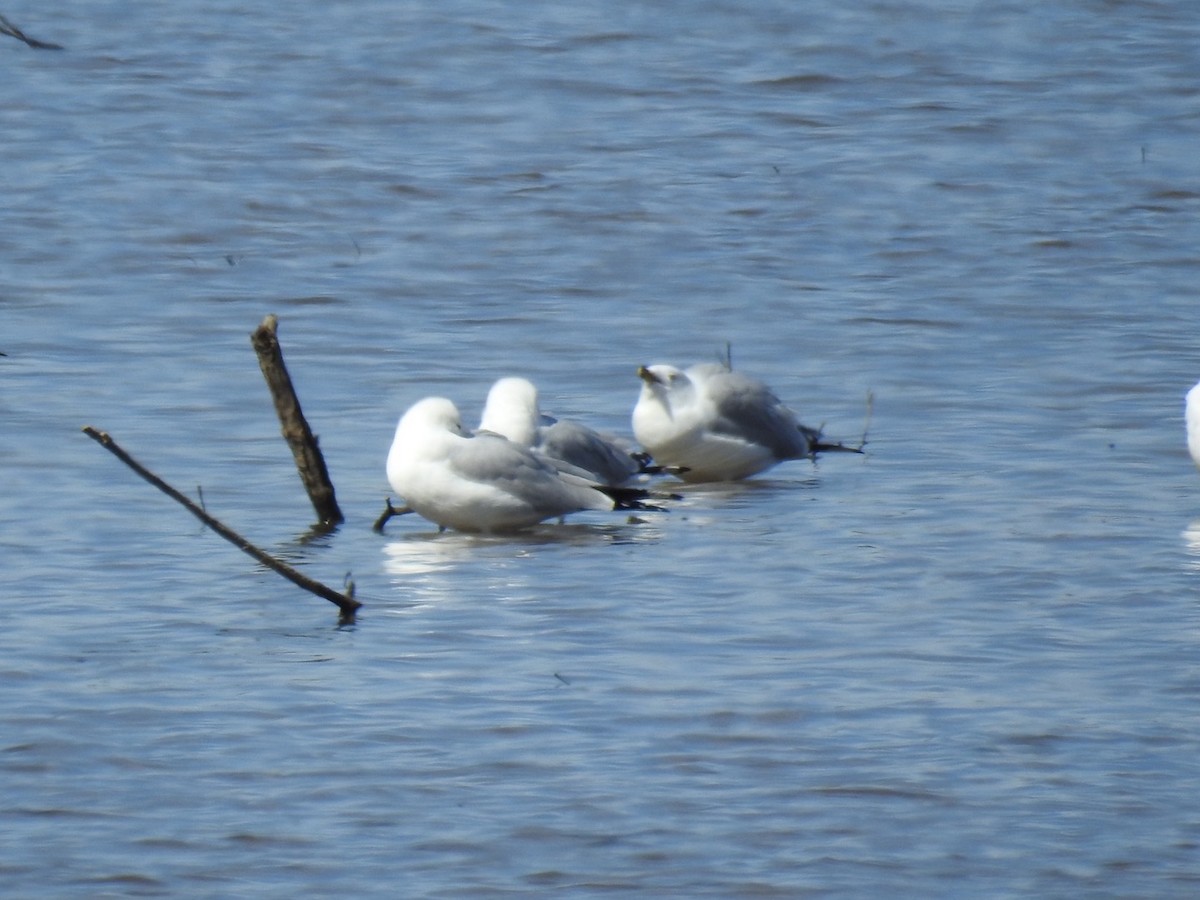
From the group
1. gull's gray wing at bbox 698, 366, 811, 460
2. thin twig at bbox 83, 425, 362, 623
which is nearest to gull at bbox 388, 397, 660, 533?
gull's gray wing at bbox 698, 366, 811, 460

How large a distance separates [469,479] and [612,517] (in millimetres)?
789

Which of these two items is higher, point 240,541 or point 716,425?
point 240,541

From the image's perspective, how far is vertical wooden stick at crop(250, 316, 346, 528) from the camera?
8289 millimetres

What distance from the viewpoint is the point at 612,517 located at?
8898 millimetres

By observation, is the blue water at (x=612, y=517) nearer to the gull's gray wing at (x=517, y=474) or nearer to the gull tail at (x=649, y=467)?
the gull's gray wing at (x=517, y=474)

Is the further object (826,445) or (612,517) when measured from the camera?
(826,445)

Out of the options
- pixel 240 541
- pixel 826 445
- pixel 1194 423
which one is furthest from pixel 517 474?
pixel 1194 423

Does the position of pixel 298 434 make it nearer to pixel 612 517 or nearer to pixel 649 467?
pixel 612 517

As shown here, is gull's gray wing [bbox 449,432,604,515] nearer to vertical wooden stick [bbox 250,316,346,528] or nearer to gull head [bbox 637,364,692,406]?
vertical wooden stick [bbox 250,316,346,528]

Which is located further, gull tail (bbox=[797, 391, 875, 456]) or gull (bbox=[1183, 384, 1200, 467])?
gull tail (bbox=[797, 391, 875, 456])

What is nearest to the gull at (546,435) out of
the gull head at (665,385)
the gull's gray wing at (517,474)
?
the gull's gray wing at (517,474)

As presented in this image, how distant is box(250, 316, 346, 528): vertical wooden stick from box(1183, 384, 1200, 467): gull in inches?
120

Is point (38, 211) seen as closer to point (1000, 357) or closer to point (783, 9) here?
point (1000, 357)

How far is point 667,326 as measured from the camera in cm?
1234
